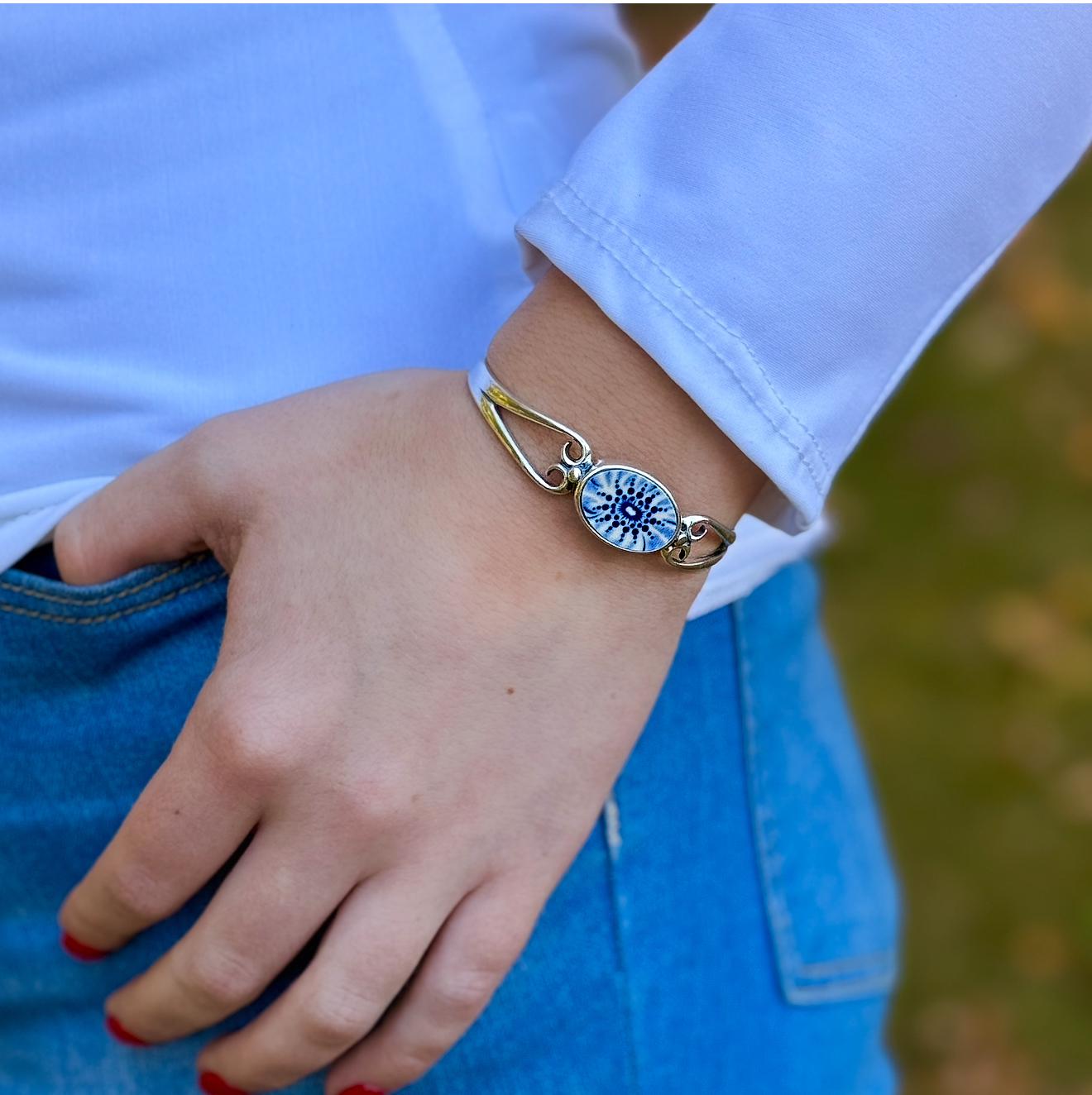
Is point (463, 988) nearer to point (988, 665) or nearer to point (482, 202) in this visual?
point (482, 202)

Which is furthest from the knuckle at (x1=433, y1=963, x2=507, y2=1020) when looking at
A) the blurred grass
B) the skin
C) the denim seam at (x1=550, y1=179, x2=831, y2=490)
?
the blurred grass

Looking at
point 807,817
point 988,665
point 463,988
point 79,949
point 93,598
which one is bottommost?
point 988,665

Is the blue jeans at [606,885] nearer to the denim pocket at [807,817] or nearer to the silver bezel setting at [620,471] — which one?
the denim pocket at [807,817]

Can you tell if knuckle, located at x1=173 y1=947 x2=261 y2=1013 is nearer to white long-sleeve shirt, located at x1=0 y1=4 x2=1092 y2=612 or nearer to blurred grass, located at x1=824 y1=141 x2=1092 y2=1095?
white long-sleeve shirt, located at x1=0 y1=4 x2=1092 y2=612

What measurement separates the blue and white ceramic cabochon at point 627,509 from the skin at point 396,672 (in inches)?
0.6

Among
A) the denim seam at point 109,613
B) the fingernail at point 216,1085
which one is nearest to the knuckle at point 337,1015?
the fingernail at point 216,1085

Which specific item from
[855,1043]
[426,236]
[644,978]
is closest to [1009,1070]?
[855,1043]

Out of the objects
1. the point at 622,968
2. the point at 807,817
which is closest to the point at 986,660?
the point at 807,817

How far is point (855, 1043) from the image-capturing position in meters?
1.14

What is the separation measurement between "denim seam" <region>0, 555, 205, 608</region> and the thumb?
1 centimetres

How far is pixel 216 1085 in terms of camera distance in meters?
0.95

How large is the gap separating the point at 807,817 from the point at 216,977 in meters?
0.55

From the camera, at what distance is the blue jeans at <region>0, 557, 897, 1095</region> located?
0.90 m

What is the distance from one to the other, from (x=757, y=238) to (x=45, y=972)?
2.65 ft
